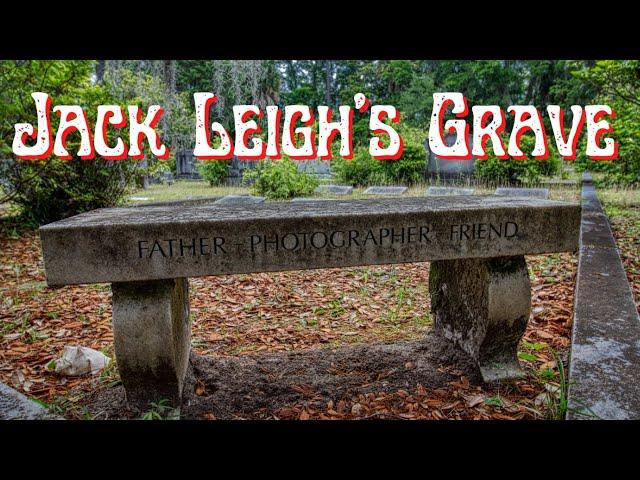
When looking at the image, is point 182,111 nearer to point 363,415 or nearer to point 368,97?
point 368,97

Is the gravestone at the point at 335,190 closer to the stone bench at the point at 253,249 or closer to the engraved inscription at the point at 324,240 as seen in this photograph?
the stone bench at the point at 253,249

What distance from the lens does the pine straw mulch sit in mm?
2404

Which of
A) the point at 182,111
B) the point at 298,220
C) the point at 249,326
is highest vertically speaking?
the point at 182,111

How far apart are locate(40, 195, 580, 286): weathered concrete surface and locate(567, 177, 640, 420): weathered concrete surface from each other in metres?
0.57

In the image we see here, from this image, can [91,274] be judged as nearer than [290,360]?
Yes

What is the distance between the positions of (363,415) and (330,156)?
1421 centimetres

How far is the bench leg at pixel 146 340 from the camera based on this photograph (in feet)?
7.00

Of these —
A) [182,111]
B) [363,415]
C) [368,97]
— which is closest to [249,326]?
[363,415]

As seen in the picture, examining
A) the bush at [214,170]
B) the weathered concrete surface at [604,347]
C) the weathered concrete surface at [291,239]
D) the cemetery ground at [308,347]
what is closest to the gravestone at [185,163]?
the bush at [214,170]

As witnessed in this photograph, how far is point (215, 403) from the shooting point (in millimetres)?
2463

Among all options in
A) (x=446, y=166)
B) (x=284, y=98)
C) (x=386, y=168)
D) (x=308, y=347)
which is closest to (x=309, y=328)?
(x=308, y=347)

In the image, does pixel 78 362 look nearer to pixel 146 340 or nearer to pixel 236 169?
pixel 146 340

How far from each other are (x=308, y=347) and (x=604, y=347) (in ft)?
5.81

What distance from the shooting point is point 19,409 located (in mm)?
2135
